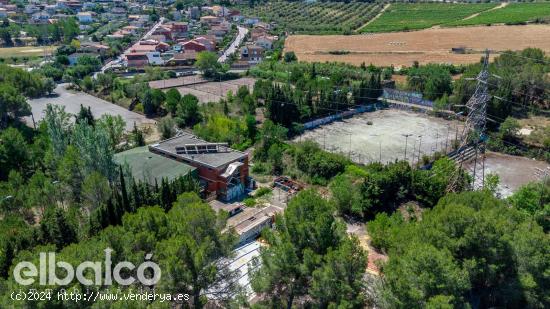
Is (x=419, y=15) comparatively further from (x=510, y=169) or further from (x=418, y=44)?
(x=510, y=169)

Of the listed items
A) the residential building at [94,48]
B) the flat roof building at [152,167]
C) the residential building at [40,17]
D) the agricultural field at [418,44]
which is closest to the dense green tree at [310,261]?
the flat roof building at [152,167]

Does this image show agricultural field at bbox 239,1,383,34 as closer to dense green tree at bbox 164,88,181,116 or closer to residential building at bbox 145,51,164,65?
residential building at bbox 145,51,164,65

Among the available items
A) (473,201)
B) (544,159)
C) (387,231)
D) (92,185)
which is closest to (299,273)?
(387,231)

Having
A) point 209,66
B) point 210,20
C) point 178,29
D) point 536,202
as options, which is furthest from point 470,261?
point 210,20

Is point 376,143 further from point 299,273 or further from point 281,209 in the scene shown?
point 299,273

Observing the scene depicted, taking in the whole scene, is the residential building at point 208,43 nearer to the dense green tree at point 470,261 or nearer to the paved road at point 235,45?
the paved road at point 235,45

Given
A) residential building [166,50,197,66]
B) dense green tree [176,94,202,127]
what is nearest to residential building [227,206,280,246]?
dense green tree [176,94,202,127]
